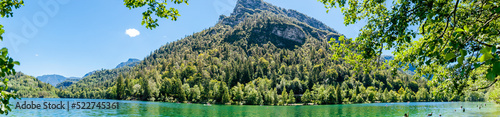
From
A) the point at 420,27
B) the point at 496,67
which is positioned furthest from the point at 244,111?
the point at 496,67

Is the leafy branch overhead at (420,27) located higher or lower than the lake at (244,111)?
higher

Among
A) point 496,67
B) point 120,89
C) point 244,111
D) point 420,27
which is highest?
point 420,27

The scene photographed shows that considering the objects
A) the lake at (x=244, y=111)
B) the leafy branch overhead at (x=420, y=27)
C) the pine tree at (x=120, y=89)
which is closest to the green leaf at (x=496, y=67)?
the leafy branch overhead at (x=420, y=27)

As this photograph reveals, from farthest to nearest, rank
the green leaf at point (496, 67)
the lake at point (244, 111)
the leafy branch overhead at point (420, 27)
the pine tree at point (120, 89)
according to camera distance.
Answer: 1. the pine tree at point (120, 89)
2. the lake at point (244, 111)
3. the leafy branch overhead at point (420, 27)
4. the green leaf at point (496, 67)

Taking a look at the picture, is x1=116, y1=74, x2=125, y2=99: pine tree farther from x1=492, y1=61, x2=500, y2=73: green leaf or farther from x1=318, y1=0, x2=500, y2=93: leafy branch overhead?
x1=492, y1=61, x2=500, y2=73: green leaf

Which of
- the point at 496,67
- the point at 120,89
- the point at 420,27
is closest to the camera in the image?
the point at 496,67

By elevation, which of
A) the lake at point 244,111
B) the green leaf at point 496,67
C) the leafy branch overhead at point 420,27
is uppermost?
the leafy branch overhead at point 420,27

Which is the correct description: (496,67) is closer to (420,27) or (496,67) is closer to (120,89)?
(420,27)

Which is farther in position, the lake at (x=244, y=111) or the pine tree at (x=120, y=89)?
the pine tree at (x=120, y=89)

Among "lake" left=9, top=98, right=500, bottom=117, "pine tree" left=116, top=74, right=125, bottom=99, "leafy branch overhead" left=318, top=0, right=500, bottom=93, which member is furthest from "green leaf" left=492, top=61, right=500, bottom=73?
"pine tree" left=116, top=74, right=125, bottom=99

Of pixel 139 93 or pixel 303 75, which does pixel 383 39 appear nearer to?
pixel 139 93

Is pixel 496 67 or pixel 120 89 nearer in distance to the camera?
pixel 496 67

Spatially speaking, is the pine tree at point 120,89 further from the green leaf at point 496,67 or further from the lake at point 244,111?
the green leaf at point 496,67

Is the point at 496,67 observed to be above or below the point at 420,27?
below
